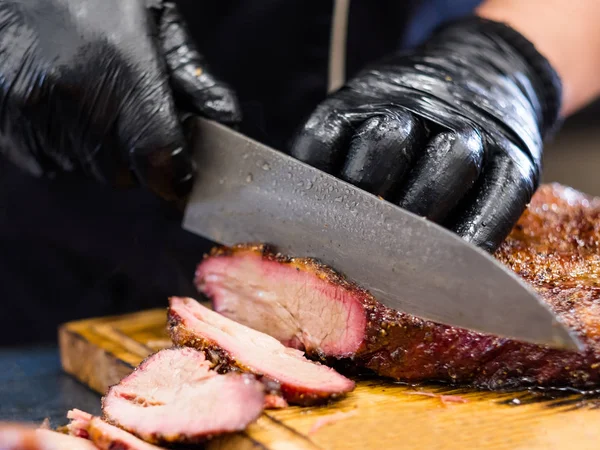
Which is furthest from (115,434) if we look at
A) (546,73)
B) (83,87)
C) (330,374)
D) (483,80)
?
(546,73)

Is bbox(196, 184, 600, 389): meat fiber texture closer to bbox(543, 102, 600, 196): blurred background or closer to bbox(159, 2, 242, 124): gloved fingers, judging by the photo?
bbox(159, 2, 242, 124): gloved fingers

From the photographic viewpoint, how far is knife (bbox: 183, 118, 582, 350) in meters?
1.87

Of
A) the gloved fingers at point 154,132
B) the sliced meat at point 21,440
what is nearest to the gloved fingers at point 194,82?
the gloved fingers at point 154,132

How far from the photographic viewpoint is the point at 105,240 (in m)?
3.65

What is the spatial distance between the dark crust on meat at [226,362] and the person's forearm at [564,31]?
2.09 m

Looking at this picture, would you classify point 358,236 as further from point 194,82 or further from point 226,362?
point 194,82

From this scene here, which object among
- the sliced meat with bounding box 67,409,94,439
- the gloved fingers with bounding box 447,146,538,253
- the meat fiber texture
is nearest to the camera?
the sliced meat with bounding box 67,409,94,439

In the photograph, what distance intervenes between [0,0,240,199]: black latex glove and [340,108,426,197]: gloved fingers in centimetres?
64

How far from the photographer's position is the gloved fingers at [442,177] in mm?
2096

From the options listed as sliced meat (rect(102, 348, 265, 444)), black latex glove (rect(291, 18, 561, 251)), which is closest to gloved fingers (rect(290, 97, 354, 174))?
black latex glove (rect(291, 18, 561, 251))

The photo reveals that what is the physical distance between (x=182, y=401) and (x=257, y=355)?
→ 0.30 metres

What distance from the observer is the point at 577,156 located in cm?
662

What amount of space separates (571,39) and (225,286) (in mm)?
2145

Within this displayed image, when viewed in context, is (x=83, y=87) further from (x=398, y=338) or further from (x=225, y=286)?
(x=398, y=338)
